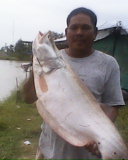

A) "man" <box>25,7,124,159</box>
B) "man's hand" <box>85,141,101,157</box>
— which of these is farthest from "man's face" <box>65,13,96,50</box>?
"man's hand" <box>85,141,101,157</box>

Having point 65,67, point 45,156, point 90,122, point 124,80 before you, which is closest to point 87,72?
point 65,67

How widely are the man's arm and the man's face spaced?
1.25ft

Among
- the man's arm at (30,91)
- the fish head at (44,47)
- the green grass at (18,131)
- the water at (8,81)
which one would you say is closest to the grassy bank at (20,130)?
the green grass at (18,131)

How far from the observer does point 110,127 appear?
262 centimetres

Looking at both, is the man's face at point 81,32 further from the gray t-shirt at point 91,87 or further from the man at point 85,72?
the gray t-shirt at point 91,87

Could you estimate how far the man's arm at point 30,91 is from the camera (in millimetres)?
3025

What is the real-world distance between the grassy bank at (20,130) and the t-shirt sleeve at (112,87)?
12.1 feet

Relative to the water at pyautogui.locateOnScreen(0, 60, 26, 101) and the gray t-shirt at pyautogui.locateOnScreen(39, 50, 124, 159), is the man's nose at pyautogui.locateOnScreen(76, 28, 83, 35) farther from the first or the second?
the water at pyautogui.locateOnScreen(0, 60, 26, 101)

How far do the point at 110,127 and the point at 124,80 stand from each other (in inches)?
388

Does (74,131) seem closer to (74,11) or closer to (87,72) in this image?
(87,72)

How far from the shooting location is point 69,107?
2.73 metres

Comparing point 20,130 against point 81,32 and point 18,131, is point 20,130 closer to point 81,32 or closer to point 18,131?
point 18,131

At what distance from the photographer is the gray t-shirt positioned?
2896 millimetres

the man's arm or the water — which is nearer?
the man's arm
